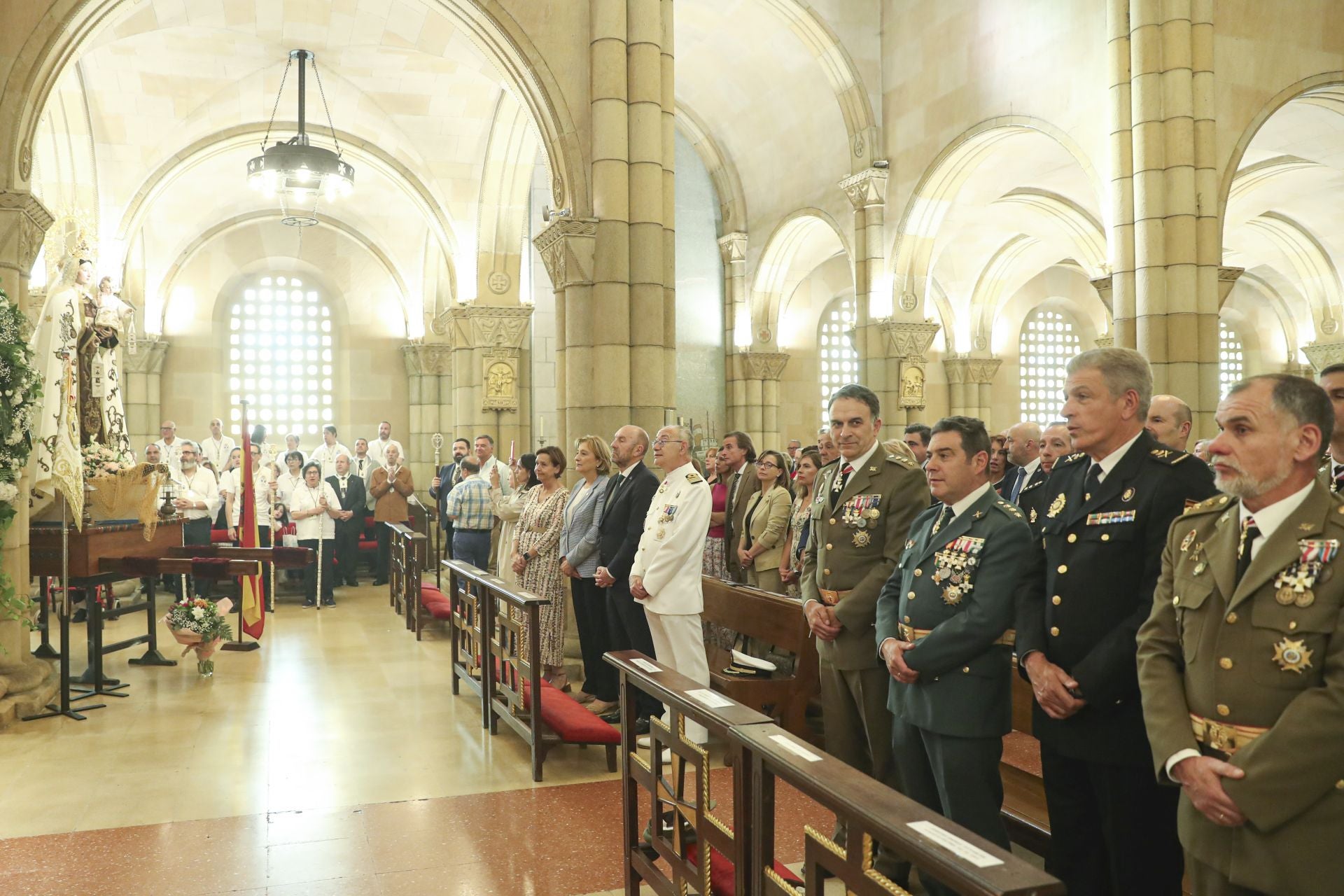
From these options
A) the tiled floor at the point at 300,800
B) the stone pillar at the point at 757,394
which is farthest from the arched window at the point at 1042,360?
the tiled floor at the point at 300,800

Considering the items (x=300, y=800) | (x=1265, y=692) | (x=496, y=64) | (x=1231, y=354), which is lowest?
(x=300, y=800)

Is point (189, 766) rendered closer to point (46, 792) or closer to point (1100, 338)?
point (46, 792)

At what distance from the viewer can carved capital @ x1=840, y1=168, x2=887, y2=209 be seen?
1380cm

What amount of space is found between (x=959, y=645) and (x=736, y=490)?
177 inches

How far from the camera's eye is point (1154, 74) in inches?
393

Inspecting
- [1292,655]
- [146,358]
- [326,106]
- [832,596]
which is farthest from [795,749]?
[146,358]

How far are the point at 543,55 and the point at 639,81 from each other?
80cm

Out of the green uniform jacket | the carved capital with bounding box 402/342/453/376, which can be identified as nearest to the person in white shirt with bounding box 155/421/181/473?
the carved capital with bounding box 402/342/453/376

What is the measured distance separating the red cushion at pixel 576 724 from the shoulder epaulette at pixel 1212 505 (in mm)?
3057

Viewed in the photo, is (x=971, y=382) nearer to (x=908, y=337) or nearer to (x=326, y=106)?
(x=908, y=337)

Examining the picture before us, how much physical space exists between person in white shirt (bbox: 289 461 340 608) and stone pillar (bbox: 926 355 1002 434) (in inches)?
534

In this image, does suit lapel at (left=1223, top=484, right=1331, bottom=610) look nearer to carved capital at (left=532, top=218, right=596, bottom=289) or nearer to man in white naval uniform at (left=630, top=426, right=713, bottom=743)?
man in white naval uniform at (left=630, top=426, right=713, bottom=743)

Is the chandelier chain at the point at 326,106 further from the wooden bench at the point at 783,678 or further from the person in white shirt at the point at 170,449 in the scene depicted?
the wooden bench at the point at 783,678

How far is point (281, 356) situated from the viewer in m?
19.4
